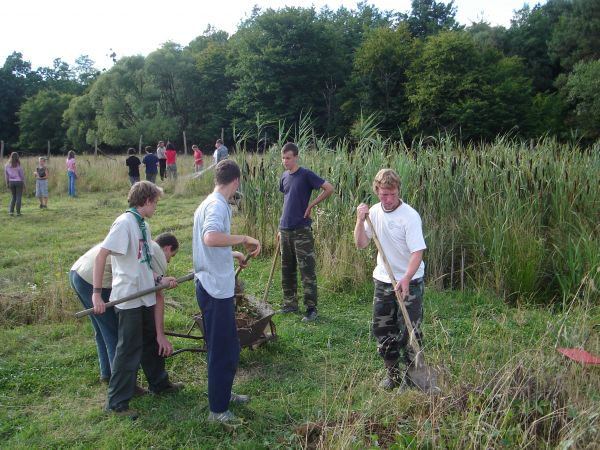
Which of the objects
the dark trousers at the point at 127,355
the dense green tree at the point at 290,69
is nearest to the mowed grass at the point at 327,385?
the dark trousers at the point at 127,355

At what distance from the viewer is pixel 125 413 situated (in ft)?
12.6

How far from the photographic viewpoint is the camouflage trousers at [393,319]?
3971 mm

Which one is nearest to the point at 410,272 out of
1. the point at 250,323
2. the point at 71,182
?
the point at 250,323

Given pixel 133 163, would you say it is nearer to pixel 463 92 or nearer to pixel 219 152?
pixel 219 152

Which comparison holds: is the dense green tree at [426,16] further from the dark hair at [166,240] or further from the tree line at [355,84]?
the dark hair at [166,240]

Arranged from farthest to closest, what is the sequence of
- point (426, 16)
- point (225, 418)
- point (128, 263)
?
1. point (426, 16)
2. point (128, 263)
3. point (225, 418)

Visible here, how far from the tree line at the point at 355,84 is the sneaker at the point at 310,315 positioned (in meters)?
22.6

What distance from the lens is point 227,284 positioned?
11.5 feet

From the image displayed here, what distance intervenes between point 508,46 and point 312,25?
14588 millimetres

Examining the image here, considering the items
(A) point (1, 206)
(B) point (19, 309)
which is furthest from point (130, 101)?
(B) point (19, 309)

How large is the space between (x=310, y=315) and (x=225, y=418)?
7.95 feet

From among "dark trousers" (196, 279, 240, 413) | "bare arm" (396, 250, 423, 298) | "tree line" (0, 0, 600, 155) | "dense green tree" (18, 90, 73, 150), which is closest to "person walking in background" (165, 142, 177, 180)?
"tree line" (0, 0, 600, 155)

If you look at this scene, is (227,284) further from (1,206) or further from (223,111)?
(223,111)

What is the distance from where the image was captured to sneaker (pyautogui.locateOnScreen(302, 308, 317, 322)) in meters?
5.92
